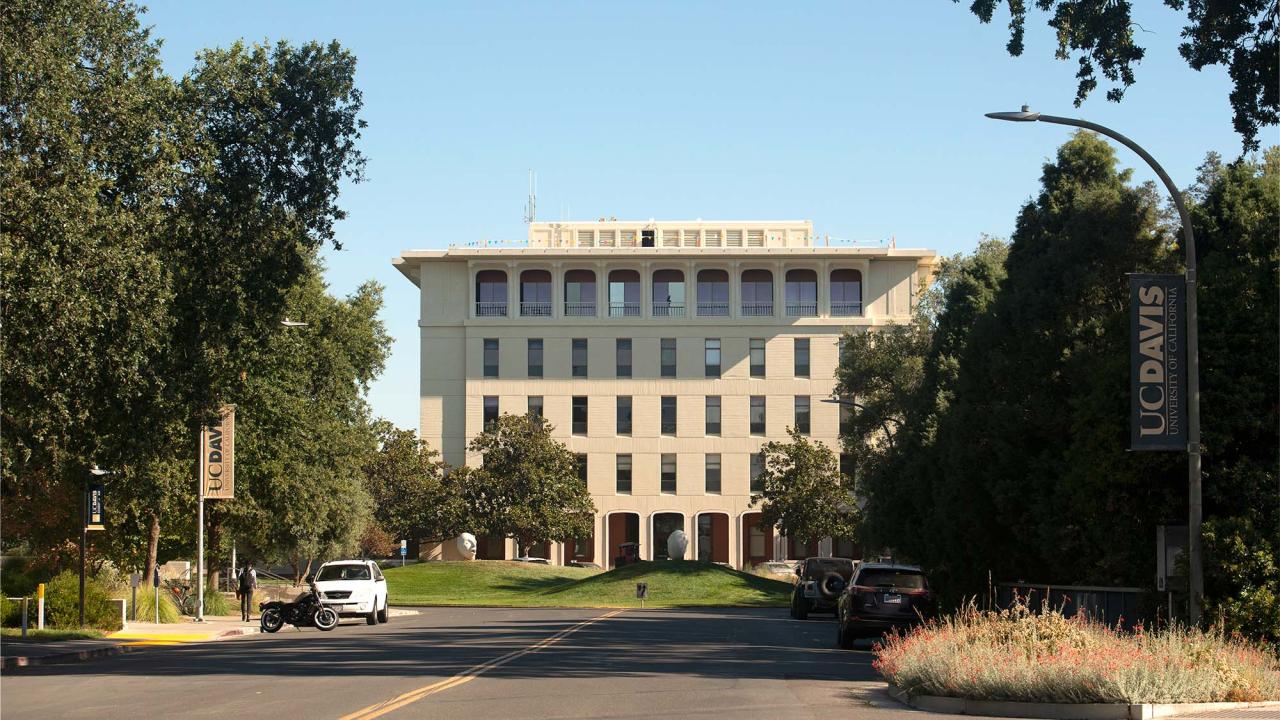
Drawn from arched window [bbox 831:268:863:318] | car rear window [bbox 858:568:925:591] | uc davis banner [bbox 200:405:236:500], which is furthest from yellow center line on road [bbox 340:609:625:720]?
arched window [bbox 831:268:863:318]

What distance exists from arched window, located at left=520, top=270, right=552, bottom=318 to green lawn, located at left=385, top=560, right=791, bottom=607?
21980 millimetres

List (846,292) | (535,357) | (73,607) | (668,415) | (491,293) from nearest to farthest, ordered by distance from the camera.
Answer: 1. (73,607)
2. (668,415)
3. (535,357)
4. (846,292)
5. (491,293)

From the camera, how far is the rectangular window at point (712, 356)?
102 metres

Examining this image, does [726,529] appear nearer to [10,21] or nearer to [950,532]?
[950,532]

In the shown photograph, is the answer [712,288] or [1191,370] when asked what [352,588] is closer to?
[1191,370]

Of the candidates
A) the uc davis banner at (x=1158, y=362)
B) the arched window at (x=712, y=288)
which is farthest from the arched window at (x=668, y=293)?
the uc davis banner at (x=1158, y=362)

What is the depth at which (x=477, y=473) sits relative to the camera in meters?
92.3

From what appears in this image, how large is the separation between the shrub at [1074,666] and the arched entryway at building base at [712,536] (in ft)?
273

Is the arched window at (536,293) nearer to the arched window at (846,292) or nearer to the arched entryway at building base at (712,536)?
the arched entryway at building base at (712,536)

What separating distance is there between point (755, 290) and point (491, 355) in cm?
1894

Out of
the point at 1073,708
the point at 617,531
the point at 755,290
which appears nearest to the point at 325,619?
the point at 1073,708

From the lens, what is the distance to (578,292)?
4104 inches

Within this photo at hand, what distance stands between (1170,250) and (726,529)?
245ft

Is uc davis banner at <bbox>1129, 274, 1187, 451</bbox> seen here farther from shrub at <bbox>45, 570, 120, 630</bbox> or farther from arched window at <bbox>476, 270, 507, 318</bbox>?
arched window at <bbox>476, 270, 507, 318</bbox>
